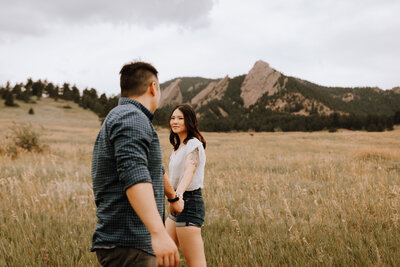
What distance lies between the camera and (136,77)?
1.59 metres

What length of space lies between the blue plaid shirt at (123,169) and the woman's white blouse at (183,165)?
1055mm

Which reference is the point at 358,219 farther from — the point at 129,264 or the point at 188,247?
the point at 129,264

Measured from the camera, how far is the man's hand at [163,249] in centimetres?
124

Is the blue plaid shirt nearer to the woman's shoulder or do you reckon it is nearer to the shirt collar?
the shirt collar

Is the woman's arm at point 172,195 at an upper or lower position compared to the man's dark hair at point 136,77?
lower

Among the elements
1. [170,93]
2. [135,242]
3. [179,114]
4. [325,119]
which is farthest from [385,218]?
[170,93]

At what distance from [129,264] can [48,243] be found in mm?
2436

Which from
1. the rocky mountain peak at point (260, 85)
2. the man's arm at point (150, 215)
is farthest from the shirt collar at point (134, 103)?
the rocky mountain peak at point (260, 85)

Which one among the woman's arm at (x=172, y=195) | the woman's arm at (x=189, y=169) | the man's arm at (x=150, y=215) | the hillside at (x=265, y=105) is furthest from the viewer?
the hillside at (x=265, y=105)

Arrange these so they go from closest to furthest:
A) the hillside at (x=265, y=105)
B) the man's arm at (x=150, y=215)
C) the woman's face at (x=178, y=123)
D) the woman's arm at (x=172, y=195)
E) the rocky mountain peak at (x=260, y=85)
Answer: the man's arm at (x=150, y=215)
the woman's arm at (x=172, y=195)
the woman's face at (x=178, y=123)
the hillside at (x=265, y=105)
the rocky mountain peak at (x=260, y=85)

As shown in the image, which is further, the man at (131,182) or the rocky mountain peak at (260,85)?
the rocky mountain peak at (260,85)

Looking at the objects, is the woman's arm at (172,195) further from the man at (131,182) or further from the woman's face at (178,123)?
the woman's face at (178,123)

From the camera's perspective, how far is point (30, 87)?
81000 mm

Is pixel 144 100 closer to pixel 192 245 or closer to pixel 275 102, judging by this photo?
pixel 192 245
